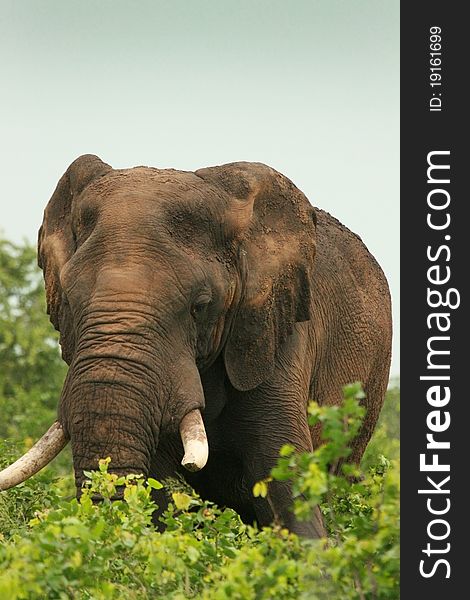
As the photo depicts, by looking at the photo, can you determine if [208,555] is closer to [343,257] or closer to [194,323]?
[194,323]

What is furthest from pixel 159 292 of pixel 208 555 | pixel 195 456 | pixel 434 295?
pixel 434 295

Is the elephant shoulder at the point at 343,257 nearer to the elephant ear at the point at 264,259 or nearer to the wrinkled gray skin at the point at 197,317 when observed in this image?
the wrinkled gray skin at the point at 197,317

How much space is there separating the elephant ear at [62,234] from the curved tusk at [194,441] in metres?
0.77

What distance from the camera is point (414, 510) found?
5629 mm

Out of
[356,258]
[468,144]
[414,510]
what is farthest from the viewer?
[356,258]

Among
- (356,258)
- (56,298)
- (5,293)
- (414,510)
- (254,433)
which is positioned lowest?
A: (414,510)

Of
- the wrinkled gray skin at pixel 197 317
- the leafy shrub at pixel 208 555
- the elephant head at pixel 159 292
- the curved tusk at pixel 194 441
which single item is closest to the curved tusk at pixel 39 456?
the elephant head at pixel 159 292

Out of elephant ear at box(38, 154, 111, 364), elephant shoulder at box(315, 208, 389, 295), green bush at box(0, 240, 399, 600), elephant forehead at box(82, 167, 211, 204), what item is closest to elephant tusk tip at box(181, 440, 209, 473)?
green bush at box(0, 240, 399, 600)

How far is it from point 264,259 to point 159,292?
0.89 m

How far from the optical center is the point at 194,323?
7.47 meters

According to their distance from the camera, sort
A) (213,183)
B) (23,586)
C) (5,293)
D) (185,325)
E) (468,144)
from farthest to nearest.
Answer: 1. (5,293)
2. (213,183)
3. (185,325)
4. (468,144)
5. (23,586)

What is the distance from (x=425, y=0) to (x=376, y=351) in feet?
11.6

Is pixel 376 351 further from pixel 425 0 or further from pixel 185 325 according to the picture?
pixel 425 0

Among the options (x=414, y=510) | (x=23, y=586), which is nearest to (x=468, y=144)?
(x=414, y=510)
